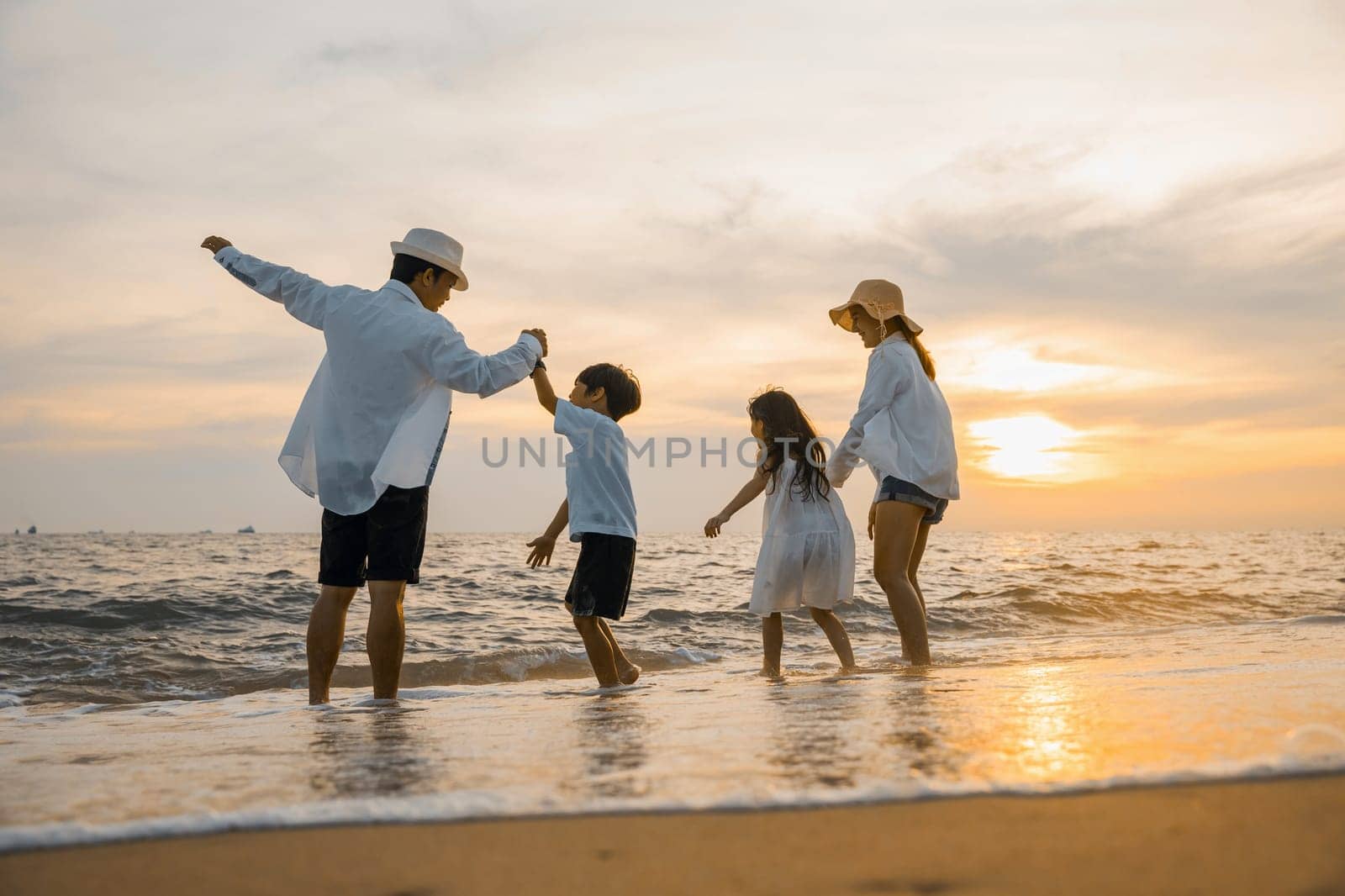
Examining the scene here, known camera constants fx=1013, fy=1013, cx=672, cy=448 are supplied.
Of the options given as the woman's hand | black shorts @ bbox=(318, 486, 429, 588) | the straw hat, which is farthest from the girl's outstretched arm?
black shorts @ bbox=(318, 486, 429, 588)

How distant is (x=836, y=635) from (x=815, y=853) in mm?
4612

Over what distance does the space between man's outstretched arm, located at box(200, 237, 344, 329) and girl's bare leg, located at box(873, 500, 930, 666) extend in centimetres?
280

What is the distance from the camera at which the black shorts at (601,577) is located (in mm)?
4801

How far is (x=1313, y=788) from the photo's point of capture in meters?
1.50

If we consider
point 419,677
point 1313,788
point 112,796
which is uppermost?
point 1313,788

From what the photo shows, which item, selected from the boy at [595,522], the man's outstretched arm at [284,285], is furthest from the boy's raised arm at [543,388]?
the man's outstretched arm at [284,285]

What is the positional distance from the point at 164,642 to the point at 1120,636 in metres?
7.68

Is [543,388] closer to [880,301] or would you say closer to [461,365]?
[461,365]

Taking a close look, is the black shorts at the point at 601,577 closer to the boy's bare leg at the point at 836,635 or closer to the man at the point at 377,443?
the man at the point at 377,443

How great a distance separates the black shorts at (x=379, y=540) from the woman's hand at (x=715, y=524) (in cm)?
183

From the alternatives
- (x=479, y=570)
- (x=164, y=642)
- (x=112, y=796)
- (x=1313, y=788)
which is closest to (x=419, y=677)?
(x=164, y=642)

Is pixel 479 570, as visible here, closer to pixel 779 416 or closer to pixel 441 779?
pixel 779 416

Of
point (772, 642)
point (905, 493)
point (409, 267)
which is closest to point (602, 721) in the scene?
point (409, 267)

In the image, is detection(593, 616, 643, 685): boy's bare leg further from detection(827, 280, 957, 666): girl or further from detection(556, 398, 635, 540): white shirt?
detection(827, 280, 957, 666): girl
